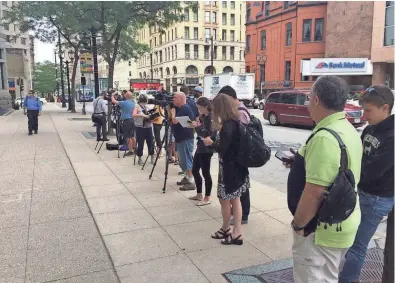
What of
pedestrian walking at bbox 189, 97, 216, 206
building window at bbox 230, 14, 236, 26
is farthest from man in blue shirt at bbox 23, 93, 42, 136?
building window at bbox 230, 14, 236, 26

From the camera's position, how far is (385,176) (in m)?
2.79

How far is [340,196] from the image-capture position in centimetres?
204

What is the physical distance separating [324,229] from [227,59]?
77847mm

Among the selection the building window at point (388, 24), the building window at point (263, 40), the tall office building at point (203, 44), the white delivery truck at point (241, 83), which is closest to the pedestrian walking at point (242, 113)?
the white delivery truck at point (241, 83)

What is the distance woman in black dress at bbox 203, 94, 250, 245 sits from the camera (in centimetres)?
384

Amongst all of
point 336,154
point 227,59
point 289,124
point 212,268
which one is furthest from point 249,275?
point 227,59

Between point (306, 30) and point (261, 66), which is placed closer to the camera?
point (306, 30)

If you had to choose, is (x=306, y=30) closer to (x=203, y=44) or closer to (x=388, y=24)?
(x=388, y=24)

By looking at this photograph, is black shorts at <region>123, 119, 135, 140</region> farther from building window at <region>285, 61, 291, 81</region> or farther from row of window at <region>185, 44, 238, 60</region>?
row of window at <region>185, 44, 238, 60</region>

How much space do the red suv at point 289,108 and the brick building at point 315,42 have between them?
18.2 m

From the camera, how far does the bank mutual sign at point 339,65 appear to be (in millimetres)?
34344

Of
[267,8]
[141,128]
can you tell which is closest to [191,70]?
[267,8]

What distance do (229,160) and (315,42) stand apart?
39.1 m

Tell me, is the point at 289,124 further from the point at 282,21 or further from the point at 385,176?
the point at 282,21
